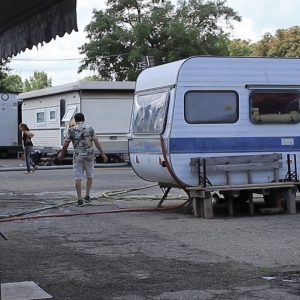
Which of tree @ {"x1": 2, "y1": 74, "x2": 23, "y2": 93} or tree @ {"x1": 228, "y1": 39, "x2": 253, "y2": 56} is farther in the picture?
tree @ {"x1": 228, "y1": 39, "x2": 253, "y2": 56}

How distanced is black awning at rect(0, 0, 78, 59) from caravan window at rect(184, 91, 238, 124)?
17.7ft

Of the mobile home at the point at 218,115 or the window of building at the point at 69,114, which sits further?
the window of building at the point at 69,114

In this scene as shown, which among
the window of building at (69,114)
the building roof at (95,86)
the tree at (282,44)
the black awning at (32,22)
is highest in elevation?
the tree at (282,44)

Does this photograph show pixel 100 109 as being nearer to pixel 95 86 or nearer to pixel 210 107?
pixel 95 86

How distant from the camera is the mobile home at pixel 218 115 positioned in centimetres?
1316

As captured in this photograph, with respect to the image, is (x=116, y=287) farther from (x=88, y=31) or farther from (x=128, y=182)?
(x=88, y=31)

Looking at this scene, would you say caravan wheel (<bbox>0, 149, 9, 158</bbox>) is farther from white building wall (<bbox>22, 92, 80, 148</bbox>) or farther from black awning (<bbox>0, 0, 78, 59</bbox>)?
black awning (<bbox>0, 0, 78, 59</bbox>)

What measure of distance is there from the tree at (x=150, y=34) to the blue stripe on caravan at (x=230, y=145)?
31.1 m

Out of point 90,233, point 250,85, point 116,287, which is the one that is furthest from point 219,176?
point 116,287

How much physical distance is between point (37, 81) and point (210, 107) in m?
114

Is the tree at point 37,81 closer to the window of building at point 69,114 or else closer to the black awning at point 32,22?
the window of building at point 69,114

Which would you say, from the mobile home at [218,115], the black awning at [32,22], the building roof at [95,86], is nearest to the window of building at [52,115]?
the building roof at [95,86]

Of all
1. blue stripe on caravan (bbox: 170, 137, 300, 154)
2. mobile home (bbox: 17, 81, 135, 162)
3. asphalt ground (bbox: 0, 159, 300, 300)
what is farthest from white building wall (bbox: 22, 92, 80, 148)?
blue stripe on caravan (bbox: 170, 137, 300, 154)

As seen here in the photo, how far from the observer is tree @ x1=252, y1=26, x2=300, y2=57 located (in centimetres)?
6256
